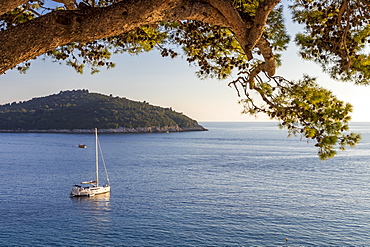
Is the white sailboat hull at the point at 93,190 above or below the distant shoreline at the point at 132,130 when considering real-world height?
below

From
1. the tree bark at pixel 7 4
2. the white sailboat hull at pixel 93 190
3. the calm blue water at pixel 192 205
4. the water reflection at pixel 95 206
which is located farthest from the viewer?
the white sailboat hull at pixel 93 190

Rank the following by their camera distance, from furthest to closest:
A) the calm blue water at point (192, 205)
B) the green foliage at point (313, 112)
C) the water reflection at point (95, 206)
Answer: the water reflection at point (95, 206)
the calm blue water at point (192, 205)
the green foliage at point (313, 112)

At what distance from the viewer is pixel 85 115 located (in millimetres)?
127875

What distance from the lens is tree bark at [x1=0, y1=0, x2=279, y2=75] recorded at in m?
2.69

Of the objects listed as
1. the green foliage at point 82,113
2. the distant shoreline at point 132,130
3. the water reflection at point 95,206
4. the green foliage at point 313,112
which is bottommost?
the water reflection at point 95,206

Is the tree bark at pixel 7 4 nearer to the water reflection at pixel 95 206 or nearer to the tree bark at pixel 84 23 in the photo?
the tree bark at pixel 84 23

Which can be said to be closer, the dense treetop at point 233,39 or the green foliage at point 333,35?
the dense treetop at point 233,39

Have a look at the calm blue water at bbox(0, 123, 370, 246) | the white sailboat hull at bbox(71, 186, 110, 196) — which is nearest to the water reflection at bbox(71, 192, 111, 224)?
the calm blue water at bbox(0, 123, 370, 246)

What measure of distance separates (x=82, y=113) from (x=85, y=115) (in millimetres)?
1521

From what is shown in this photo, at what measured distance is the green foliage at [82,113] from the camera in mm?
127375

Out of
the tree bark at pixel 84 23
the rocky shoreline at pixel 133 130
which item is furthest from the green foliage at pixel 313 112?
the rocky shoreline at pixel 133 130

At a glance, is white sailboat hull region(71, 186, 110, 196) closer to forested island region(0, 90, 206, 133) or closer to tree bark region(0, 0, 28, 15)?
tree bark region(0, 0, 28, 15)

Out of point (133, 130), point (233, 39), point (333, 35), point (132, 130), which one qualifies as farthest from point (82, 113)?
point (333, 35)

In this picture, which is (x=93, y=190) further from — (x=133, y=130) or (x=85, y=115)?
(x=133, y=130)
